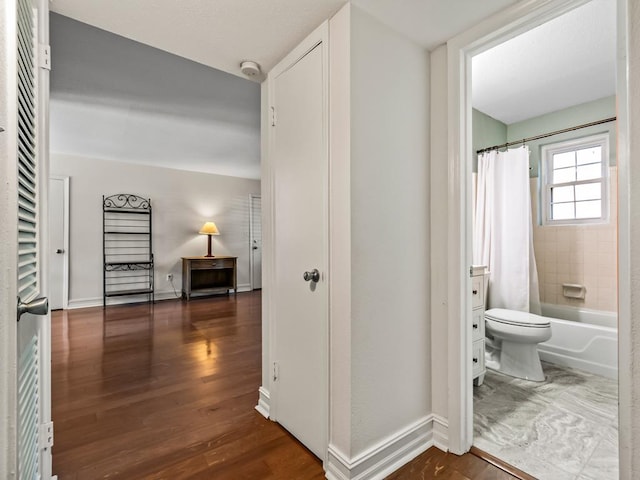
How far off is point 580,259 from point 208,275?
543 centimetres

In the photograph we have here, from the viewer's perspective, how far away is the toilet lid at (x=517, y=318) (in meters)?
2.37

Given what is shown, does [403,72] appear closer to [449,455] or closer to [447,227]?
[447,227]

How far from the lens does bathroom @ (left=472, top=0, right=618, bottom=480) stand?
1.65 metres

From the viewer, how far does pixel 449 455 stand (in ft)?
5.09

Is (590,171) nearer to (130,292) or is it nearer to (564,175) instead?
(564,175)

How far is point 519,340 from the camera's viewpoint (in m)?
2.42

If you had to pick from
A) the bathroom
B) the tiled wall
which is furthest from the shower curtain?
the tiled wall

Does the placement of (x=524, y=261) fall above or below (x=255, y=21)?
below

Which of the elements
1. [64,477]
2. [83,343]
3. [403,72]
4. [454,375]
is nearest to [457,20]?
[403,72]

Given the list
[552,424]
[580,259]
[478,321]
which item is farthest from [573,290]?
[552,424]

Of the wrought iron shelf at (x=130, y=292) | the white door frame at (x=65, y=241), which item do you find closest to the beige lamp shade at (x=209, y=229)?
the wrought iron shelf at (x=130, y=292)

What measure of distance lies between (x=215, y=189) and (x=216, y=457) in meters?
5.15

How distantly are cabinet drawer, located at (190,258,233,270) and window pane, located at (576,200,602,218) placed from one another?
5.10m

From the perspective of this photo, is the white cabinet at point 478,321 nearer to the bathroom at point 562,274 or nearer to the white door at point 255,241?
Result: the bathroom at point 562,274
